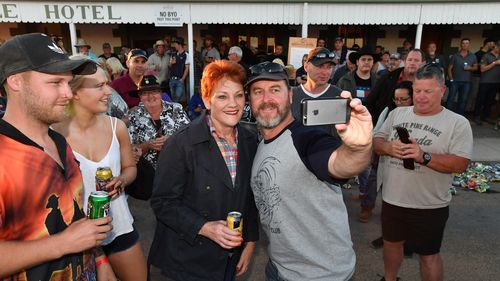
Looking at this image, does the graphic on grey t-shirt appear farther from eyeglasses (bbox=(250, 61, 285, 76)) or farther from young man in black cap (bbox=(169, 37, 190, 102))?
young man in black cap (bbox=(169, 37, 190, 102))

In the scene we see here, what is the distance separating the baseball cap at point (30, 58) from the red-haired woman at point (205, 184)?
841 millimetres

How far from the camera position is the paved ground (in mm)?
3689

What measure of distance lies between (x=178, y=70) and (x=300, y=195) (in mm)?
8756

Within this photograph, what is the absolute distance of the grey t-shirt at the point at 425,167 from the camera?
2768mm

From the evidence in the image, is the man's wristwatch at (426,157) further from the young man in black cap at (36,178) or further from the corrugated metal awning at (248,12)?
the corrugated metal awning at (248,12)

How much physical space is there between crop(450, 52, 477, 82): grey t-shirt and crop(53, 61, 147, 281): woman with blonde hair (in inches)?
398

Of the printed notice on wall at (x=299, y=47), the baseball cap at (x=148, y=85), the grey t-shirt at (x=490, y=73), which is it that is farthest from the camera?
the grey t-shirt at (x=490, y=73)

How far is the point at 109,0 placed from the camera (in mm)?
9766

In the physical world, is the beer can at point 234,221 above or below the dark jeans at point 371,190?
above

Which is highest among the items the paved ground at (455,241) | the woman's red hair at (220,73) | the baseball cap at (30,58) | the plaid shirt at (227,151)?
the baseball cap at (30,58)

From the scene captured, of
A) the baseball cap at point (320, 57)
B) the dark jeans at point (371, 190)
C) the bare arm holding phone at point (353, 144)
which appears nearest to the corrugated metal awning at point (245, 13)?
the baseball cap at point (320, 57)

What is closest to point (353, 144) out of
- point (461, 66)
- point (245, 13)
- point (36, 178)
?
point (36, 178)

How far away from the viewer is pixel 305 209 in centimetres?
194

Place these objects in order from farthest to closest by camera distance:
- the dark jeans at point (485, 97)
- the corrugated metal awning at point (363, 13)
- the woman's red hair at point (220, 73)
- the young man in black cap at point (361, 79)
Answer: the corrugated metal awning at point (363, 13)
the dark jeans at point (485, 97)
the young man in black cap at point (361, 79)
the woman's red hair at point (220, 73)
